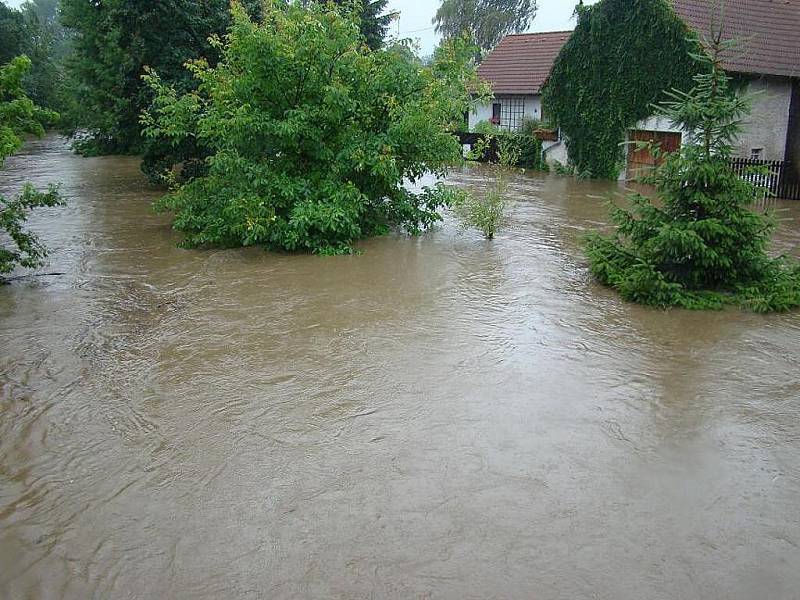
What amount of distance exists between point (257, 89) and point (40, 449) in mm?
9348

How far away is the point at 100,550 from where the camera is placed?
17.1 feet

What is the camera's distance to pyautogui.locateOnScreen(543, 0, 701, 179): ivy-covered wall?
2223 cm

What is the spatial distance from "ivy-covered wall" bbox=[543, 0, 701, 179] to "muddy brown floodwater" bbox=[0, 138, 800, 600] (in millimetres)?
13468

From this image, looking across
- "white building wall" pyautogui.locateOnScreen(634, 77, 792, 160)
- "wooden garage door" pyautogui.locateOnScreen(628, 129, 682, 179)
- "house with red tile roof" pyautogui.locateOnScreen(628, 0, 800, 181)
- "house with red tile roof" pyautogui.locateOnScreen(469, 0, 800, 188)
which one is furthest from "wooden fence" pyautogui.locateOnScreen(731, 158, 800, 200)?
"wooden garage door" pyautogui.locateOnScreen(628, 129, 682, 179)

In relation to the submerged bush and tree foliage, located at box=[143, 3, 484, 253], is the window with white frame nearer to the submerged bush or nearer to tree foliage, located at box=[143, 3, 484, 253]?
the submerged bush

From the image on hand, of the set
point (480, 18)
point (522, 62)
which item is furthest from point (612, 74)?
point (480, 18)

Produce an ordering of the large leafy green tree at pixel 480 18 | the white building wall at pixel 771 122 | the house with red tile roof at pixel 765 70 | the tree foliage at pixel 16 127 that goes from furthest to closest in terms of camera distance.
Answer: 1. the large leafy green tree at pixel 480 18
2. the white building wall at pixel 771 122
3. the house with red tile roof at pixel 765 70
4. the tree foliage at pixel 16 127

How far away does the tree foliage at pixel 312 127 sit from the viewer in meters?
13.6

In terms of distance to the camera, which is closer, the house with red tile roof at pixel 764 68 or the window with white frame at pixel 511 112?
the house with red tile roof at pixel 764 68

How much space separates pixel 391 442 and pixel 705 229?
6168 mm

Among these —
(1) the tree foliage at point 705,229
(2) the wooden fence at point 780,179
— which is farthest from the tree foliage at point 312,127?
(2) the wooden fence at point 780,179

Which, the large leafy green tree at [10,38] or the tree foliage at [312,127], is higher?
the large leafy green tree at [10,38]

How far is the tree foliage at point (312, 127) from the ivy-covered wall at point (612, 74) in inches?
400

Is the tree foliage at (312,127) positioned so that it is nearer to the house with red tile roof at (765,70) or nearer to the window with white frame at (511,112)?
the house with red tile roof at (765,70)
